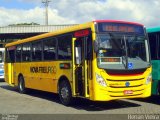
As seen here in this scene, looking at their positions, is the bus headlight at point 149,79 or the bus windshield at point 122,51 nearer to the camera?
the bus windshield at point 122,51

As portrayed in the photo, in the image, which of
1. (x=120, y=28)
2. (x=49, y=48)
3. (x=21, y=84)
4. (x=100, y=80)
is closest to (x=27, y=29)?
(x=21, y=84)

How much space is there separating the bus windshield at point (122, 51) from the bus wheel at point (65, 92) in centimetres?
208

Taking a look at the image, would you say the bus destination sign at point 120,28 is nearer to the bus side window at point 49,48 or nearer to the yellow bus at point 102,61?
the yellow bus at point 102,61

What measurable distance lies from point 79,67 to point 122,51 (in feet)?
5.12

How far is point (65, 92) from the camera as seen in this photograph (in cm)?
1298

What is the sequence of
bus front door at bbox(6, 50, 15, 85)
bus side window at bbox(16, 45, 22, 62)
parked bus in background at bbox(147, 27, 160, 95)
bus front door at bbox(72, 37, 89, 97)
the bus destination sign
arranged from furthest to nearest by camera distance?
bus front door at bbox(6, 50, 15, 85) → bus side window at bbox(16, 45, 22, 62) → parked bus in background at bbox(147, 27, 160, 95) → bus front door at bbox(72, 37, 89, 97) → the bus destination sign

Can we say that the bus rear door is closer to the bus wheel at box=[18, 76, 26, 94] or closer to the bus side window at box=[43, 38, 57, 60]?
the bus side window at box=[43, 38, 57, 60]

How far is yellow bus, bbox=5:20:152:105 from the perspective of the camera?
11.3 meters

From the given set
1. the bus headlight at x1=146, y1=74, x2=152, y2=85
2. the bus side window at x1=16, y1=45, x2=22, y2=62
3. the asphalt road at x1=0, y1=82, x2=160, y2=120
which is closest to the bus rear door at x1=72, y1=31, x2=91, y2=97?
the asphalt road at x1=0, y1=82, x2=160, y2=120

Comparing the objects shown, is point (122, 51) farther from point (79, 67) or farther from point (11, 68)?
point (11, 68)

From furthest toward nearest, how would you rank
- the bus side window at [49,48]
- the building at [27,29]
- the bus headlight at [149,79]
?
the building at [27,29]
the bus side window at [49,48]
the bus headlight at [149,79]

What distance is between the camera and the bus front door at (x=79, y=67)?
11.8m

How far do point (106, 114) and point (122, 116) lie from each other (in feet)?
2.12

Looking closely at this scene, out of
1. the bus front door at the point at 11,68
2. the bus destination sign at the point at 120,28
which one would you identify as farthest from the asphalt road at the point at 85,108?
the bus front door at the point at 11,68
